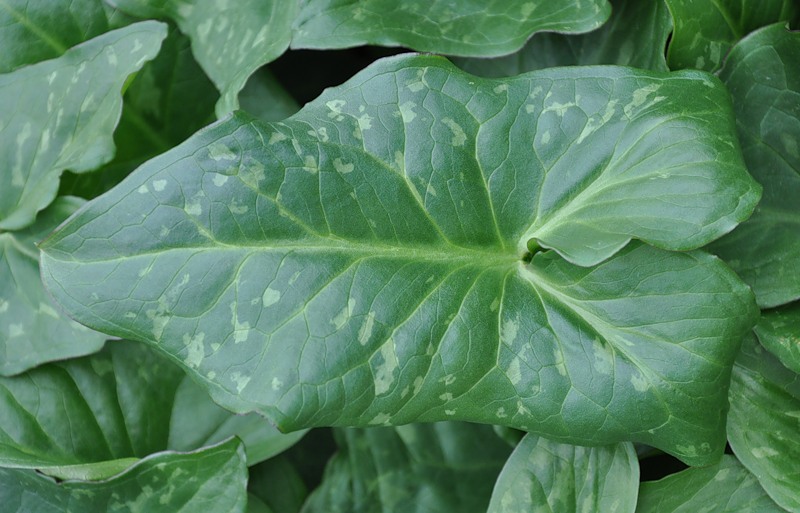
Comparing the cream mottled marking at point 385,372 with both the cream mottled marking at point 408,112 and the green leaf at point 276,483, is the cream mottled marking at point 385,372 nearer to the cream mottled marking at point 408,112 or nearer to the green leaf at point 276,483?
the cream mottled marking at point 408,112

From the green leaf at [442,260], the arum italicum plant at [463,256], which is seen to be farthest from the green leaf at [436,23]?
the green leaf at [442,260]

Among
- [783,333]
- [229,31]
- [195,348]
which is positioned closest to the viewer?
[195,348]

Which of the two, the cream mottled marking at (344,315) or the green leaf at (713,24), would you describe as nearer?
the cream mottled marking at (344,315)

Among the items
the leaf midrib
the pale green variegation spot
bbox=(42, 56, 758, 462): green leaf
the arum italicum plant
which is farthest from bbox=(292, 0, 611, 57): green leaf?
the pale green variegation spot

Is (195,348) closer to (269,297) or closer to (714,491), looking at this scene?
(269,297)

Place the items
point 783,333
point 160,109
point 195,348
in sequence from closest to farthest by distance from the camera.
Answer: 1. point 195,348
2. point 783,333
3. point 160,109

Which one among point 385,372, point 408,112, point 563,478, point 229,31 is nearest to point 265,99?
point 229,31

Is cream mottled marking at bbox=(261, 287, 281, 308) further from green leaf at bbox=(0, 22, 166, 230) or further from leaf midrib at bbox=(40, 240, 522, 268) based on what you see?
green leaf at bbox=(0, 22, 166, 230)
